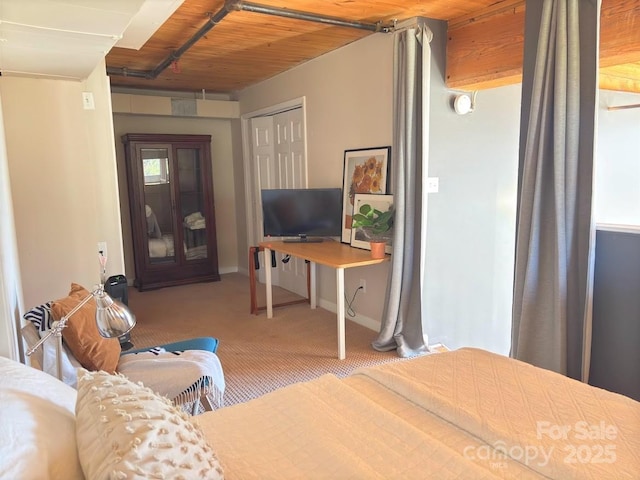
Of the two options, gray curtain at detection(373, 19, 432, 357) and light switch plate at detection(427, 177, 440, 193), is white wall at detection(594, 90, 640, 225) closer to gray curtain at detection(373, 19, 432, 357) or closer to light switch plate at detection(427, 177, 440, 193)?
light switch plate at detection(427, 177, 440, 193)

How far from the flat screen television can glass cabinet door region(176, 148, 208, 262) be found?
162cm

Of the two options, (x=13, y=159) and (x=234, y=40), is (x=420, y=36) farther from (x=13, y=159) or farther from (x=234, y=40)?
(x=13, y=159)

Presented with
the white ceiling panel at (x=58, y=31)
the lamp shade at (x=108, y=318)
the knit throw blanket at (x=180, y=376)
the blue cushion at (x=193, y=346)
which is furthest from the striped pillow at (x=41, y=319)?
the white ceiling panel at (x=58, y=31)

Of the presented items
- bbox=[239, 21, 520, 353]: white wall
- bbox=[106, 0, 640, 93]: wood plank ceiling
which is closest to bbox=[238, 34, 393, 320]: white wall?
bbox=[239, 21, 520, 353]: white wall

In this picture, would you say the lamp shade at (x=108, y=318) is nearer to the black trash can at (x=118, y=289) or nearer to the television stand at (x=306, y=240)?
the black trash can at (x=118, y=289)

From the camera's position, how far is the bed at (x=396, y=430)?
999 mm

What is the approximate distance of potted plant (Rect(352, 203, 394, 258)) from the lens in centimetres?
337

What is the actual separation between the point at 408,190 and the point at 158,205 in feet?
11.2

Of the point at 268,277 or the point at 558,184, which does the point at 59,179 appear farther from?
the point at 558,184

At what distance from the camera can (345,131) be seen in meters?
4.06

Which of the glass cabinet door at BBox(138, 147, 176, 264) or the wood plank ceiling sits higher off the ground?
the wood plank ceiling

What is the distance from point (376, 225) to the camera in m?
3.39

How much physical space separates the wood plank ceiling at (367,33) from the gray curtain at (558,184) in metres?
0.33

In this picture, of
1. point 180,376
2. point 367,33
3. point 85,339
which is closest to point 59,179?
point 85,339
